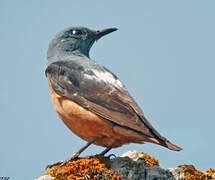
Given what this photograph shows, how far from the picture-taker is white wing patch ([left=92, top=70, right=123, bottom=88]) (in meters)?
8.59

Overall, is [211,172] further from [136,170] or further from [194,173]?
[136,170]

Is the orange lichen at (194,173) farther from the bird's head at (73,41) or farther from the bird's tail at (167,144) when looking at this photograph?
the bird's head at (73,41)

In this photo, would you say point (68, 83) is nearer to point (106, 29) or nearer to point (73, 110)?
point (73, 110)

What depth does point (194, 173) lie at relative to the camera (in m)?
8.41

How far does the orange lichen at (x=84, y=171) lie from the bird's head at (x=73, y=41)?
3.10m

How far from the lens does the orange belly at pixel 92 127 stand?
26.0 ft

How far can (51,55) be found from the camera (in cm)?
963

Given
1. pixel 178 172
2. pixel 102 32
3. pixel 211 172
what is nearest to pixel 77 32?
pixel 102 32

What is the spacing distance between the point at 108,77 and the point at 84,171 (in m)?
2.31

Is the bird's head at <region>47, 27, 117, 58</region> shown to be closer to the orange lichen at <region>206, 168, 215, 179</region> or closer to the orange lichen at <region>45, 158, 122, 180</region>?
the orange lichen at <region>45, 158, 122, 180</region>

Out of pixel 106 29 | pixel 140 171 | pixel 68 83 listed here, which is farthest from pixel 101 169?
pixel 106 29

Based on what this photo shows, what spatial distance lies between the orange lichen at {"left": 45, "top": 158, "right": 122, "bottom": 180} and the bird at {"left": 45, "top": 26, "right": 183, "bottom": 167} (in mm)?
516

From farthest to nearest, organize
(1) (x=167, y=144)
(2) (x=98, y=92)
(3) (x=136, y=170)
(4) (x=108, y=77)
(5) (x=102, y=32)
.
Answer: (5) (x=102, y=32)
(4) (x=108, y=77)
(2) (x=98, y=92)
(3) (x=136, y=170)
(1) (x=167, y=144)

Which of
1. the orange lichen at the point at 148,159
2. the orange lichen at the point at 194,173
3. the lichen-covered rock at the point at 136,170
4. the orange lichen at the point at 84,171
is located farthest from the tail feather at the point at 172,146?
the orange lichen at the point at 148,159
